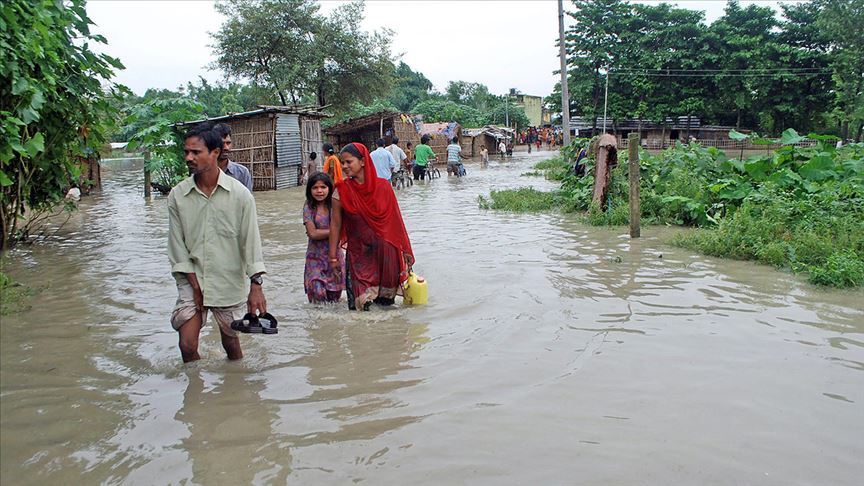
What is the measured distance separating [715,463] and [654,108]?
126 ft

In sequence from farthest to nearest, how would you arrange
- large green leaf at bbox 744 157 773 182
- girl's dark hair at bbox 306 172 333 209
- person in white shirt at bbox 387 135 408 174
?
person in white shirt at bbox 387 135 408 174 → large green leaf at bbox 744 157 773 182 → girl's dark hair at bbox 306 172 333 209

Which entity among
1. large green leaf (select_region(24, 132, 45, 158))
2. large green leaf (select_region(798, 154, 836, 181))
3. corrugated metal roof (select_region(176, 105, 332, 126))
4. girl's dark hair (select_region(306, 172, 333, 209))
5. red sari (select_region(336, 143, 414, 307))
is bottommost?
red sari (select_region(336, 143, 414, 307))

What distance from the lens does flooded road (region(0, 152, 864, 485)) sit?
288 cm

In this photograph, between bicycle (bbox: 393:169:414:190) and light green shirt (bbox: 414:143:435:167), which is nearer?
bicycle (bbox: 393:169:414:190)

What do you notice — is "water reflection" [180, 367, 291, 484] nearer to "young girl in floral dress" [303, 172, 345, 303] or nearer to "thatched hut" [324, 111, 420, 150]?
Answer: "young girl in floral dress" [303, 172, 345, 303]

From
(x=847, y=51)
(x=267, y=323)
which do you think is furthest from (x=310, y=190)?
(x=847, y=51)

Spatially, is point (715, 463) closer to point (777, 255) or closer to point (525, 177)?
point (777, 255)

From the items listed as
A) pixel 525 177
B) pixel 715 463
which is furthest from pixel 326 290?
pixel 525 177

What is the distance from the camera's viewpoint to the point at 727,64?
3544 centimetres

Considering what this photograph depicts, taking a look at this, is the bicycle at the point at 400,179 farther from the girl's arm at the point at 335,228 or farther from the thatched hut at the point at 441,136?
Result: the thatched hut at the point at 441,136

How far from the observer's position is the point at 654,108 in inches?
1506

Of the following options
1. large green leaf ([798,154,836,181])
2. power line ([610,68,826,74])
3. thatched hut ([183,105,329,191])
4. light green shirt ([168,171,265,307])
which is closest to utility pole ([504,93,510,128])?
power line ([610,68,826,74])

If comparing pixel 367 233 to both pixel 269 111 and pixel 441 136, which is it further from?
pixel 441 136

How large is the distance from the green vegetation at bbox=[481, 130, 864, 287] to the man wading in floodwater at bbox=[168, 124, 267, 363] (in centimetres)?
542
